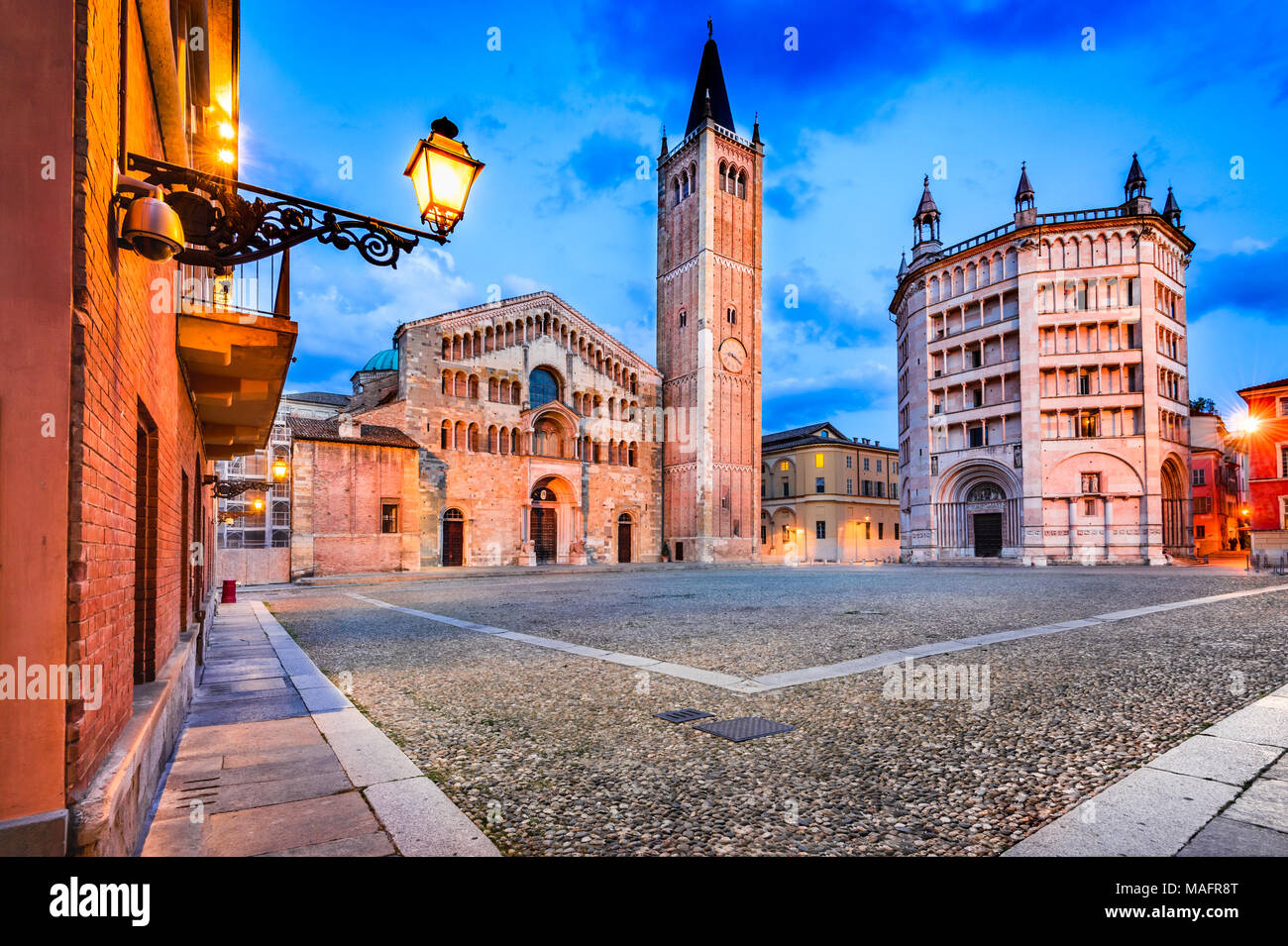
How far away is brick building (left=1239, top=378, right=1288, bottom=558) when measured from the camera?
3334 centimetres

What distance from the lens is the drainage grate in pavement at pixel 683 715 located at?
556 centimetres

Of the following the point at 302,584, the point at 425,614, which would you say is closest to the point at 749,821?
the point at 425,614

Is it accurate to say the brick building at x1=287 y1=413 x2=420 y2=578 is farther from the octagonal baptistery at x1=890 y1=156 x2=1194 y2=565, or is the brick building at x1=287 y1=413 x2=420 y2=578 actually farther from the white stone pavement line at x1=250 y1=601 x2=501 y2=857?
the octagonal baptistery at x1=890 y1=156 x2=1194 y2=565

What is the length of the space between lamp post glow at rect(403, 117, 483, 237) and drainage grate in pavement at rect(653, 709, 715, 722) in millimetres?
4315

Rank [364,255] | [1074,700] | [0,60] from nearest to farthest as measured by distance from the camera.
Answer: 1. [0,60]
2. [364,255]
3. [1074,700]

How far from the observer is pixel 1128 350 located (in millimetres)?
37031

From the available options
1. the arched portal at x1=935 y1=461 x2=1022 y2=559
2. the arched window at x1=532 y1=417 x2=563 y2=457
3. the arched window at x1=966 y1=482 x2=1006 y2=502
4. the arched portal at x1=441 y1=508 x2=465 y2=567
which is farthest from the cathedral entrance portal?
the arched portal at x1=441 y1=508 x2=465 y2=567

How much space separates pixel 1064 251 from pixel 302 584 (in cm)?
4433

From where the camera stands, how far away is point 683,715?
224 inches

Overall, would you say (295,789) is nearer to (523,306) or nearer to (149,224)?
(149,224)

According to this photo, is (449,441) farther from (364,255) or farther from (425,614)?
(364,255)

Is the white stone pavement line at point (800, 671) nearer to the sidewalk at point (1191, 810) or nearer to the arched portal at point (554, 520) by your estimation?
the sidewalk at point (1191, 810)

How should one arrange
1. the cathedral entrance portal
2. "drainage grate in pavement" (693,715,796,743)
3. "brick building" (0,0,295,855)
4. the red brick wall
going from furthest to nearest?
the cathedral entrance portal < "drainage grate in pavement" (693,715,796,743) < the red brick wall < "brick building" (0,0,295,855)

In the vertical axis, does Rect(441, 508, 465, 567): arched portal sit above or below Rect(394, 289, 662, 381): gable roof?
below
